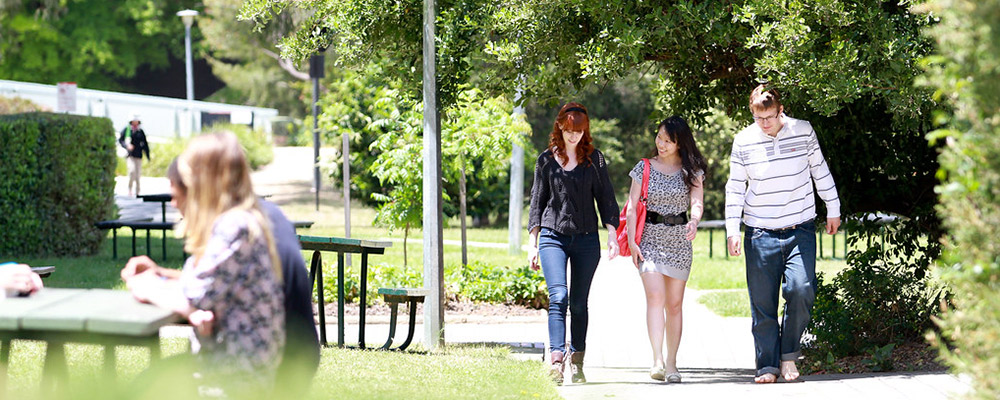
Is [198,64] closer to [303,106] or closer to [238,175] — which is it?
[303,106]

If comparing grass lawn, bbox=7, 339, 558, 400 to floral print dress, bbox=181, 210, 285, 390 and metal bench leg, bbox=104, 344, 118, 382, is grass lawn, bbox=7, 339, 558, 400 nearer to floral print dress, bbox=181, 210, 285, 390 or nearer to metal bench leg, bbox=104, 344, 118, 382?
metal bench leg, bbox=104, 344, 118, 382

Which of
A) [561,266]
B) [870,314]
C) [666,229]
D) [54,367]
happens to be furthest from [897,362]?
[54,367]

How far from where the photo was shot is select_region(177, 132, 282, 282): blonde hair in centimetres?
396

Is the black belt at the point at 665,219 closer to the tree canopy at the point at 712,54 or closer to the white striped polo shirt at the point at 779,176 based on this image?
the white striped polo shirt at the point at 779,176

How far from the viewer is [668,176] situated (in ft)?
23.4

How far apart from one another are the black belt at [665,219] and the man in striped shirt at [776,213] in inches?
12.7

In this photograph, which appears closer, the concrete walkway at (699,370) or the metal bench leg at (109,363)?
the metal bench leg at (109,363)

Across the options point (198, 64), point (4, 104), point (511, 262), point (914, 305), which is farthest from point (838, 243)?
point (198, 64)

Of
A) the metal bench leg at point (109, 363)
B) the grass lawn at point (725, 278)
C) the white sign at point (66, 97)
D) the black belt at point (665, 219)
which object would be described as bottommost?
the grass lawn at point (725, 278)

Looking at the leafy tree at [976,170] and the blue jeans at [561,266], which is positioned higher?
the leafy tree at [976,170]

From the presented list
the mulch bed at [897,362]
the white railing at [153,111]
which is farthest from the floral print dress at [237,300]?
the white railing at [153,111]

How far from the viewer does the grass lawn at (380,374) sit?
20.1 feet

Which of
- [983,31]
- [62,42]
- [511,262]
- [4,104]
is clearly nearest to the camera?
[983,31]

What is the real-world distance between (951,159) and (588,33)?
4445mm
